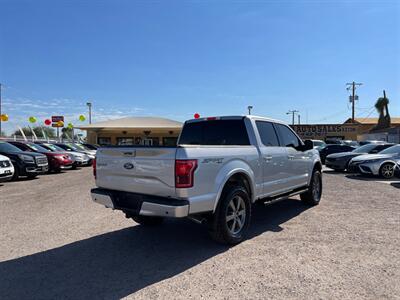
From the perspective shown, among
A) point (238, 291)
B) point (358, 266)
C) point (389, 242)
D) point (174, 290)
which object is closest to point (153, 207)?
point (174, 290)

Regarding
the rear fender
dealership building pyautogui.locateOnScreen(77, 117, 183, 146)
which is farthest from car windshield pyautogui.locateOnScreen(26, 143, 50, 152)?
dealership building pyautogui.locateOnScreen(77, 117, 183, 146)

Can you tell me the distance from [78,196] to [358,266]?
7.70 meters

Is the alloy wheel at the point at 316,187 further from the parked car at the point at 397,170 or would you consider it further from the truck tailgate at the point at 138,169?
the parked car at the point at 397,170

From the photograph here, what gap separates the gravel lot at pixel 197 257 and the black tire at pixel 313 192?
1.48ft

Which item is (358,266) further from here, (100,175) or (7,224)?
(7,224)

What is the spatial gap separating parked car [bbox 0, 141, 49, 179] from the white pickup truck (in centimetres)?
1002

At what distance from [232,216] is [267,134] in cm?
194

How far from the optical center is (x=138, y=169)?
4.61 metres

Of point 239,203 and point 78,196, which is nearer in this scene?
point 239,203

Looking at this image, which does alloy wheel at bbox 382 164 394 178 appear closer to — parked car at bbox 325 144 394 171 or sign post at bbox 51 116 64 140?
parked car at bbox 325 144 394 171

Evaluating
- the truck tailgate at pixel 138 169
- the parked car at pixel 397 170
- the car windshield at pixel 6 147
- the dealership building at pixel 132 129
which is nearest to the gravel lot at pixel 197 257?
the truck tailgate at pixel 138 169

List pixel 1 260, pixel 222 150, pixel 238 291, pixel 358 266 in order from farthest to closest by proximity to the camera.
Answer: pixel 222 150, pixel 1 260, pixel 358 266, pixel 238 291

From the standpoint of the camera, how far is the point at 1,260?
4.55 m

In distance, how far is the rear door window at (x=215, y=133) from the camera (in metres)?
5.88
